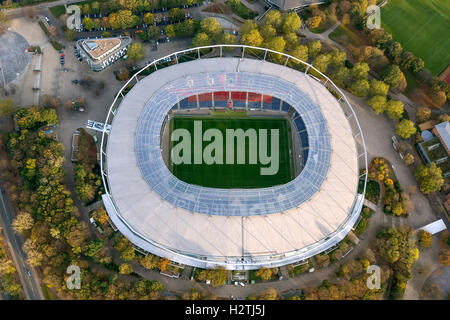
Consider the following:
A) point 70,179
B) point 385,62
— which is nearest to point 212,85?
point 70,179

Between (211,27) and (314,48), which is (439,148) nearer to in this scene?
(314,48)

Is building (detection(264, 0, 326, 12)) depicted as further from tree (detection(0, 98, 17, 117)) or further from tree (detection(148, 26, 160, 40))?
tree (detection(0, 98, 17, 117))

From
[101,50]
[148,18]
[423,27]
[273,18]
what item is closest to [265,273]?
[273,18]

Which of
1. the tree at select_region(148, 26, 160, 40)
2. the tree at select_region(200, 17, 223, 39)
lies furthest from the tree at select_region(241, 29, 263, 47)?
the tree at select_region(148, 26, 160, 40)

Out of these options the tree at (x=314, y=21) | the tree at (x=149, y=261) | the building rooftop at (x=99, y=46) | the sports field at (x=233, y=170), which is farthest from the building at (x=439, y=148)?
the building rooftop at (x=99, y=46)

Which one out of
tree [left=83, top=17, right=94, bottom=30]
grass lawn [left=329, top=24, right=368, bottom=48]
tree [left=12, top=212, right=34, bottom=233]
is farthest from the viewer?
grass lawn [left=329, top=24, right=368, bottom=48]

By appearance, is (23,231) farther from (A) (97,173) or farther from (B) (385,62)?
(B) (385,62)
